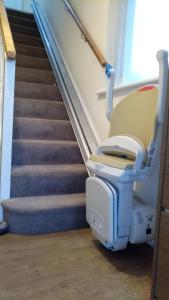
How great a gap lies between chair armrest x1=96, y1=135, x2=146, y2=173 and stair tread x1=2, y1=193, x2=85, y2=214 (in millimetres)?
464

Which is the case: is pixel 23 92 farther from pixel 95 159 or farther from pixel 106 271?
pixel 106 271

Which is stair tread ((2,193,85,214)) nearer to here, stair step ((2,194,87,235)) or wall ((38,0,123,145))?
stair step ((2,194,87,235))

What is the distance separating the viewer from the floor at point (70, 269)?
1136mm

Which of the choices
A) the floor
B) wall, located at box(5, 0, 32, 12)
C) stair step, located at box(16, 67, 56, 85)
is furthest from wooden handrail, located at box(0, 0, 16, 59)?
wall, located at box(5, 0, 32, 12)

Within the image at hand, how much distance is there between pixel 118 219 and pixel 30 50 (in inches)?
114

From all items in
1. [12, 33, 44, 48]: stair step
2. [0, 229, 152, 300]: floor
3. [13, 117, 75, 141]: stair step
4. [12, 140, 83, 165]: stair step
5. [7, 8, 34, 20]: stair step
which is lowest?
[0, 229, 152, 300]: floor

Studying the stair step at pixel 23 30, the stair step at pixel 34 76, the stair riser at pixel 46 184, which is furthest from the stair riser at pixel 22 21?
the stair riser at pixel 46 184

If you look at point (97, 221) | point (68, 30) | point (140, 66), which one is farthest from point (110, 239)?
point (68, 30)

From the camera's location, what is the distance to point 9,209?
1.73 meters

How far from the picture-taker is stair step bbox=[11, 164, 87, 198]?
1.93 meters

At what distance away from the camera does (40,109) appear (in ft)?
8.82

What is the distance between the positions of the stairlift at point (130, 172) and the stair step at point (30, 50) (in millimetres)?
2390

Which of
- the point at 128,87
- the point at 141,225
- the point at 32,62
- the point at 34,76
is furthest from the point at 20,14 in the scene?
the point at 141,225

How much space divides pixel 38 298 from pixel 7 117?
47.2 inches
